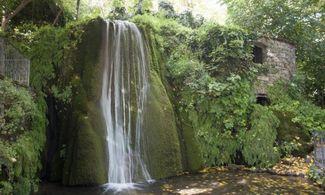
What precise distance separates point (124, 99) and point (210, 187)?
3543 mm

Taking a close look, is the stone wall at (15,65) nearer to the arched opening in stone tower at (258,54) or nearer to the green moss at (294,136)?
the green moss at (294,136)

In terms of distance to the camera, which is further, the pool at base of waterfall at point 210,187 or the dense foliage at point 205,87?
the dense foliage at point 205,87

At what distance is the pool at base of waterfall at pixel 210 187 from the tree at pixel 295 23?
8.24 meters

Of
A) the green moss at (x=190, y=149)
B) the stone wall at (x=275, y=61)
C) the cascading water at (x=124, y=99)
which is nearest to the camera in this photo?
the cascading water at (x=124, y=99)

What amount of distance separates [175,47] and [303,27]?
24.0 feet

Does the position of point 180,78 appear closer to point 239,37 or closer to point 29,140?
point 239,37

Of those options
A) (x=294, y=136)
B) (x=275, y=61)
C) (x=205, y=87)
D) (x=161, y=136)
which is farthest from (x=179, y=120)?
(x=275, y=61)

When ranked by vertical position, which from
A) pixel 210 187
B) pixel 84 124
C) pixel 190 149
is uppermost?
pixel 84 124

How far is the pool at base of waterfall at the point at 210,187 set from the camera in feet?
23.0

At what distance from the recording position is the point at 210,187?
736cm

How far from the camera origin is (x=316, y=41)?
50.0ft

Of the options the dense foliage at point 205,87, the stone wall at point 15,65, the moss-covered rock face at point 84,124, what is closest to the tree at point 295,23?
the dense foliage at point 205,87

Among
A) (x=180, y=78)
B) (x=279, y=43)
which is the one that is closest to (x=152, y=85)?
(x=180, y=78)

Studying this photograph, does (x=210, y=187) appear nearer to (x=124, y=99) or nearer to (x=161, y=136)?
(x=161, y=136)
